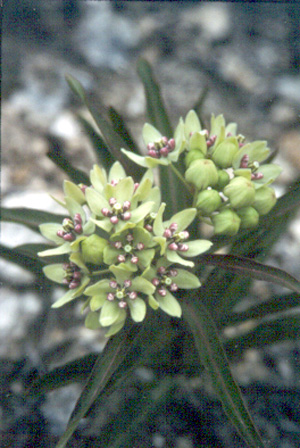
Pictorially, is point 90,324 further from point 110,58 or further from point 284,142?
point 110,58

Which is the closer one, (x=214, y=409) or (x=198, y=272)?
(x=198, y=272)

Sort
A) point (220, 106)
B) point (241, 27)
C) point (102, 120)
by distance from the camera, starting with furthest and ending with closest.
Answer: point (241, 27) < point (220, 106) < point (102, 120)

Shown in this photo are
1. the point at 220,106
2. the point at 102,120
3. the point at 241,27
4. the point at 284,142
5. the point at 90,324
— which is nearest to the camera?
the point at 90,324

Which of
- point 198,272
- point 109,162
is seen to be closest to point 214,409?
point 198,272

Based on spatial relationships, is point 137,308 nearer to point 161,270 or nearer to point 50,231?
point 161,270

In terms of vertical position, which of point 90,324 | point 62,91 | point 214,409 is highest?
point 62,91

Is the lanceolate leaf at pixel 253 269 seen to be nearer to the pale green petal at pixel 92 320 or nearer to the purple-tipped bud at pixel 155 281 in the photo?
the purple-tipped bud at pixel 155 281

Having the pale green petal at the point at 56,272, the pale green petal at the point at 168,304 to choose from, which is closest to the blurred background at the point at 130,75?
the pale green petal at the point at 56,272

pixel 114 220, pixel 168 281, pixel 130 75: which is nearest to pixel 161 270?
pixel 168 281
